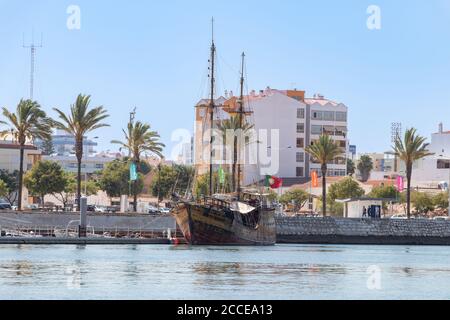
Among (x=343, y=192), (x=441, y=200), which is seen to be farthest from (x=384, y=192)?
(x=441, y=200)

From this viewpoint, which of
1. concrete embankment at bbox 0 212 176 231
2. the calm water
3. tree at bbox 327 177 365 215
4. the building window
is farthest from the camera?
the building window

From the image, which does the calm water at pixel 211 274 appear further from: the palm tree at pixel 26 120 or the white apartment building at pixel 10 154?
the white apartment building at pixel 10 154

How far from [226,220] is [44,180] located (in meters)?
44.2

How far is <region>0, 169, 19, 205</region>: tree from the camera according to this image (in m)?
169

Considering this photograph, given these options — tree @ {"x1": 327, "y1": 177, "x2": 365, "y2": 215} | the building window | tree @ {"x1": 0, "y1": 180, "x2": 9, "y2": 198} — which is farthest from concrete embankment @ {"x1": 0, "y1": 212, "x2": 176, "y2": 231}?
the building window

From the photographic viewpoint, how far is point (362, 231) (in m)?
136

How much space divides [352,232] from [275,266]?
2097 inches

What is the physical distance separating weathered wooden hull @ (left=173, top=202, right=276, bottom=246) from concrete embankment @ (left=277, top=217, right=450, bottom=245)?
11.2 m

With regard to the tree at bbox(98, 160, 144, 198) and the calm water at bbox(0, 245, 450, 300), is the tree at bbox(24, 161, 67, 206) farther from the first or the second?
the calm water at bbox(0, 245, 450, 300)

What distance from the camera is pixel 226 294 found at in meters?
61.1

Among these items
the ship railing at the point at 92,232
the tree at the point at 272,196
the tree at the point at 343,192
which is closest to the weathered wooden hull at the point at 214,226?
the ship railing at the point at 92,232

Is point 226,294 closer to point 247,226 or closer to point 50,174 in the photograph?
point 247,226

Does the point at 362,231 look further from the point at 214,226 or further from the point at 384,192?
the point at 384,192
